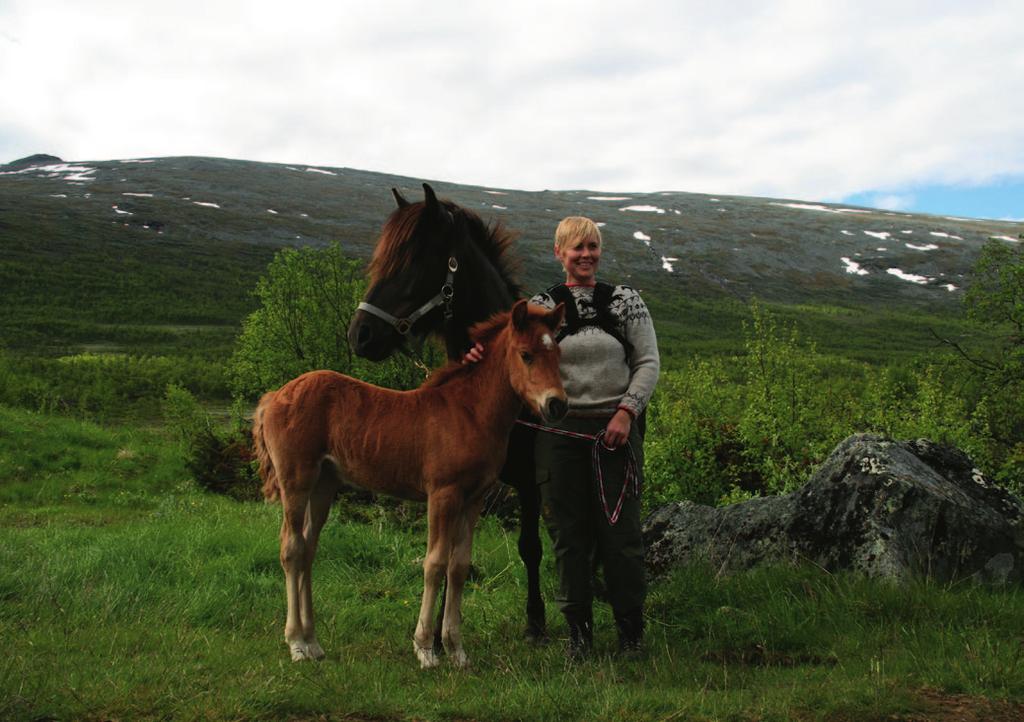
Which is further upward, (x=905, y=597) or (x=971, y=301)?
(x=971, y=301)

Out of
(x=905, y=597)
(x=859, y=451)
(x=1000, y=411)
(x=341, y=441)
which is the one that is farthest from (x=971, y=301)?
(x=341, y=441)

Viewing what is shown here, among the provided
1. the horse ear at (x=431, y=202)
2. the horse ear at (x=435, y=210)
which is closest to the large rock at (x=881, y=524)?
the horse ear at (x=435, y=210)

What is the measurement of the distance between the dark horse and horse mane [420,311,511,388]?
1.21 feet

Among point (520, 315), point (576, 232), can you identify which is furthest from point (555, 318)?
point (576, 232)

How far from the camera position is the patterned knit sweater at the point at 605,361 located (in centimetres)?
546

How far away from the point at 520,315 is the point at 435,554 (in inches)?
63.5

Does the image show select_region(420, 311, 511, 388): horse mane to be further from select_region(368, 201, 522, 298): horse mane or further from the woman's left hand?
the woman's left hand

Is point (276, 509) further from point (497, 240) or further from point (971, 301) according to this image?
point (971, 301)

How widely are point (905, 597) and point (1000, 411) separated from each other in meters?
12.1

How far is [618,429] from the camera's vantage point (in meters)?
5.23

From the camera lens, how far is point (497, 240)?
6281 mm

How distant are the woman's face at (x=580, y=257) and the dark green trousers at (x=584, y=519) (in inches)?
40.6

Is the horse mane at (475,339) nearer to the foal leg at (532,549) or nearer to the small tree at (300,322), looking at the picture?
the foal leg at (532,549)

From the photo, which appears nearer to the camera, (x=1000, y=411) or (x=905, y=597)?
(x=905, y=597)
